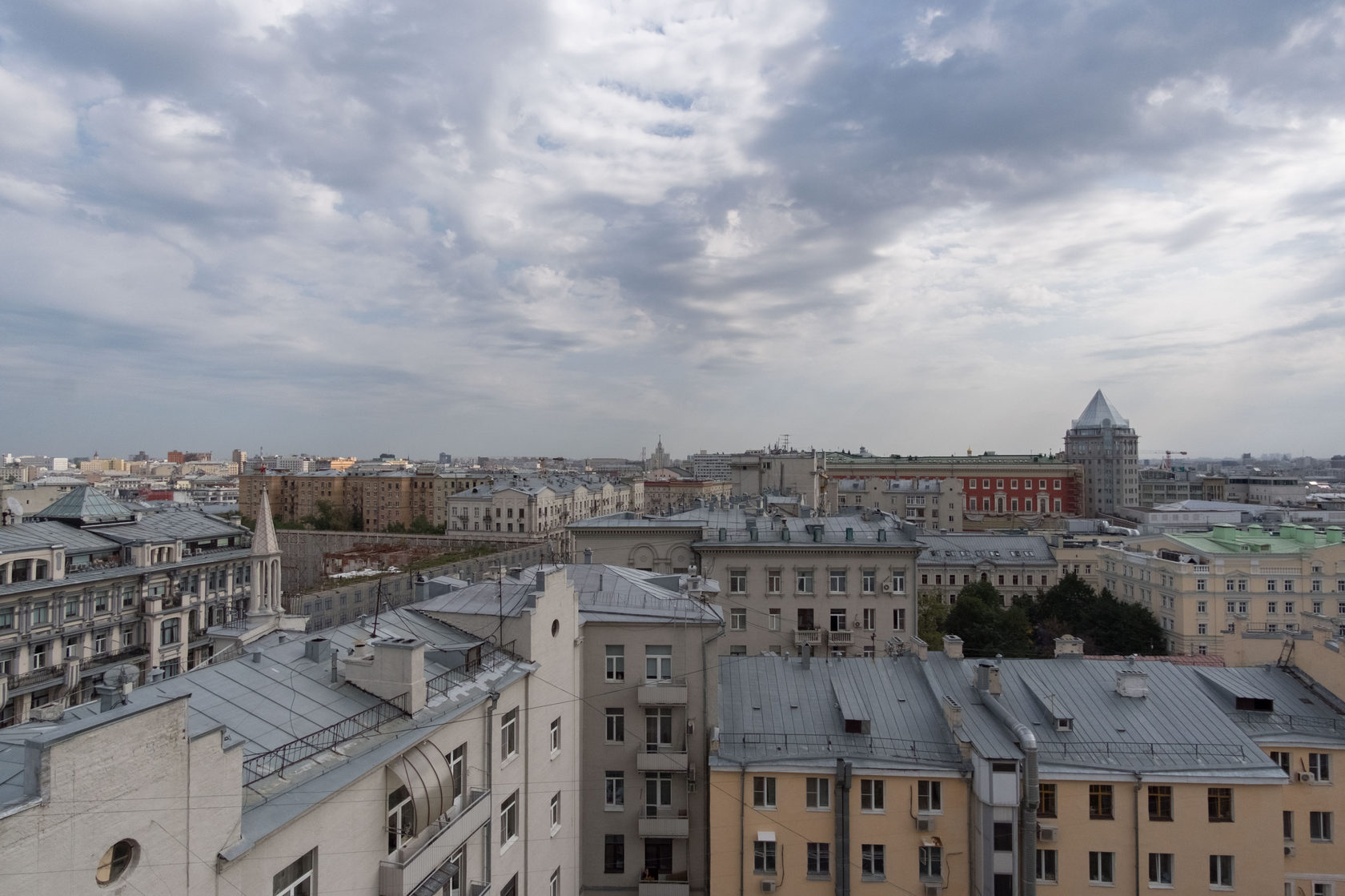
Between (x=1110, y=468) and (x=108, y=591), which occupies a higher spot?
(x=1110, y=468)

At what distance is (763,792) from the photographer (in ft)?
54.0

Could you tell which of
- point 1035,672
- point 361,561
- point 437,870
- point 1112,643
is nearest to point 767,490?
point 1112,643

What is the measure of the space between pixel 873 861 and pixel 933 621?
1443 inches

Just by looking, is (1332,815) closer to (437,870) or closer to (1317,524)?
(437,870)

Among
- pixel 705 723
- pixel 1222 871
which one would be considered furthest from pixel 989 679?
pixel 705 723

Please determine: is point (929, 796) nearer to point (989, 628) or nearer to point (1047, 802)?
point (1047, 802)

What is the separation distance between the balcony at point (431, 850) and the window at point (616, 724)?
18.4 ft

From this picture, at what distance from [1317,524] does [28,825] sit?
108331 millimetres

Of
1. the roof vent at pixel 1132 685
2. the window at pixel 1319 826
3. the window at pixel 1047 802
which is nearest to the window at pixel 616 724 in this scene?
the window at pixel 1047 802

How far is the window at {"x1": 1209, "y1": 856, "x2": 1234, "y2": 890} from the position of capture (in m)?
15.6

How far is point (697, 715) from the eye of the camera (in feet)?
56.1

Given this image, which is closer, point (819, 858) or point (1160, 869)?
point (1160, 869)

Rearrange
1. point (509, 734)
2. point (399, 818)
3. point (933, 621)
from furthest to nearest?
1. point (933, 621)
2. point (509, 734)
3. point (399, 818)

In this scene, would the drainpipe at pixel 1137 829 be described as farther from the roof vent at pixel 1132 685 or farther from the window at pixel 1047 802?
the roof vent at pixel 1132 685
